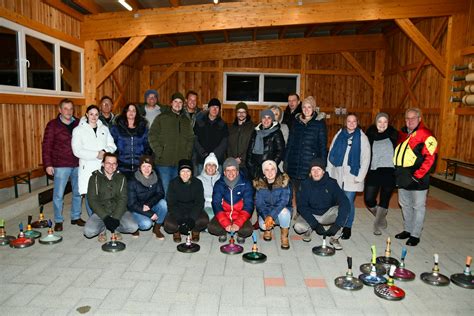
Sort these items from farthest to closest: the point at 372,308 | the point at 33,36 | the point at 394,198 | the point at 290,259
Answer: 1. the point at 394,198
2. the point at 33,36
3. the point at 290,259
4. the point at 372,308

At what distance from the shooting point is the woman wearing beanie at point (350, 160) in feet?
17.9

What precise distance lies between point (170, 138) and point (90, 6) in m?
4.92

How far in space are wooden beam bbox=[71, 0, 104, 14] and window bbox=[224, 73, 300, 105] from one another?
6030 millimetres

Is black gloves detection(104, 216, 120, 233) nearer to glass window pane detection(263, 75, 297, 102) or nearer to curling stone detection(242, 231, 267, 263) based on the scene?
curling stone detection(242, 231, 267, 263)

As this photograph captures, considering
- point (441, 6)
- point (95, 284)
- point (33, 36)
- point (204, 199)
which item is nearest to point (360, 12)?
point (441, 6)

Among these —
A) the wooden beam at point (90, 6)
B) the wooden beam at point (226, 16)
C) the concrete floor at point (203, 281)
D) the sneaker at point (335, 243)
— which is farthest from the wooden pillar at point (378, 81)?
the sneaker at point (335, 243)

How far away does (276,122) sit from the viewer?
5992 millimetres

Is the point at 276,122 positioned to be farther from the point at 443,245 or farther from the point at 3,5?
the point at 3,5

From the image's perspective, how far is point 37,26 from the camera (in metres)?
7.52

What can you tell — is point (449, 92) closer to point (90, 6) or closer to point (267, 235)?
point (267, 235)

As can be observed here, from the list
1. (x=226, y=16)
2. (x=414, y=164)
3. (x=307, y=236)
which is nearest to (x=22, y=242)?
(x=307, y=236)

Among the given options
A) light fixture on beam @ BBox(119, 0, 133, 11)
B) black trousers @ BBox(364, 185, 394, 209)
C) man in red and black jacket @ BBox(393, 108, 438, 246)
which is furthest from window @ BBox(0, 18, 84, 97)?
man in red and black jacket @ BBox(393, 108, 438, 246)

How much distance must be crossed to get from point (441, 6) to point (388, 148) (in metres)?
6.34

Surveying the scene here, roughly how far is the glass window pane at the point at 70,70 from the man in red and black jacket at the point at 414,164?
719cm
